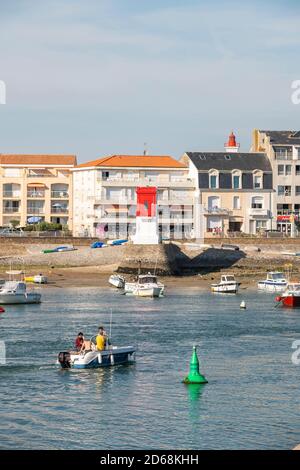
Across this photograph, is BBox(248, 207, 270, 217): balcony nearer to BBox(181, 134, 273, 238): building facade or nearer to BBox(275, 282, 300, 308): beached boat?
BBox(181, 134, 273, 238): building facade

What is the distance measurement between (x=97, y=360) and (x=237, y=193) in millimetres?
79859

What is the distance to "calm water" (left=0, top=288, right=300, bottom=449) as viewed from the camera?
34.2m

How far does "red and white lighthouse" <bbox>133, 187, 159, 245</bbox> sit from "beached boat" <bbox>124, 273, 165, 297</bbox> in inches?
468

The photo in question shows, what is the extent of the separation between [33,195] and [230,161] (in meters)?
23.1

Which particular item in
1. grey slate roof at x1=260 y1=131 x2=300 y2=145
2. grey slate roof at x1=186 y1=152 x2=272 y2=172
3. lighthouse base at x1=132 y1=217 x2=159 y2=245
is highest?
grey slate roof at x1=260 y1=131 x2=300 y2=145

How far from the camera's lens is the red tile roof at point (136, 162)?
125188 millimetres

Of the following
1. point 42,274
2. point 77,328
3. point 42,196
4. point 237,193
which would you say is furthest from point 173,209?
point 77,328

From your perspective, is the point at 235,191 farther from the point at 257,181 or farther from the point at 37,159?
the point at 37,159

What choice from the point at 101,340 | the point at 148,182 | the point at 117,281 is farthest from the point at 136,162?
the point at 101,340

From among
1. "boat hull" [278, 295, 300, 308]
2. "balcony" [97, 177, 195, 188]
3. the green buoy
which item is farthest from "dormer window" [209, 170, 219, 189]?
the green buoy

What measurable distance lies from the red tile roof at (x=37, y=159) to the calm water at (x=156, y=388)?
65.4m

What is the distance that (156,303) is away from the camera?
79812mm

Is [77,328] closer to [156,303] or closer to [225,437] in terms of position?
[156,303]

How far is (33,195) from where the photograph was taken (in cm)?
12900
